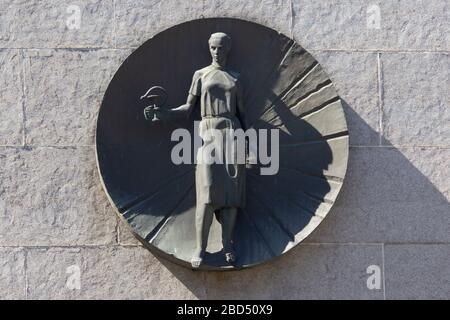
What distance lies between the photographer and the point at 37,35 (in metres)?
8.77

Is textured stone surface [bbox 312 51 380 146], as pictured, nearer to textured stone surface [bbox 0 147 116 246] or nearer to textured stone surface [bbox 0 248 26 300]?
textured stone surface [bbox 0 147 116 246]

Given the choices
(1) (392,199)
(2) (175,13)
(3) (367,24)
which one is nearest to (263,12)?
(2) (175,13)

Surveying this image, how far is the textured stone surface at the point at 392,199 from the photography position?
8711 mm

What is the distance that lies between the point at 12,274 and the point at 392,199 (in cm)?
281

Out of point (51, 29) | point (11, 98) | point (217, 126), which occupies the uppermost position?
point (51, 29)

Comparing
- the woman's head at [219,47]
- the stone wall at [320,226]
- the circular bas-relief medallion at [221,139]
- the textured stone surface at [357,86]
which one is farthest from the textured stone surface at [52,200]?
the textured stone surface at [357,86]

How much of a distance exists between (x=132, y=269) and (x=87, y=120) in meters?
1.13

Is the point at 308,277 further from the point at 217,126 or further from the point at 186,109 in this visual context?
the point at 186,109

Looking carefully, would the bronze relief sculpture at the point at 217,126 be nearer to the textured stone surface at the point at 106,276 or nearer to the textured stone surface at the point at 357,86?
the textured stone surface at the point at 106,276

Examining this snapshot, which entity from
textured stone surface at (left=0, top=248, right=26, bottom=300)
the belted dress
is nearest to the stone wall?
textured stone surface at (left=0, top=248, right=26, bottom=300)

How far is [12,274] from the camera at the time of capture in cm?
857

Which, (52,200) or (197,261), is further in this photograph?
(52,200)

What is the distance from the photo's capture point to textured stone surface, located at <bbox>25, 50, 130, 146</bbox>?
8688 mm
